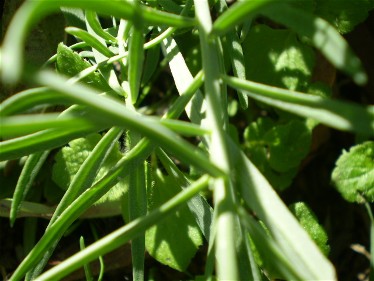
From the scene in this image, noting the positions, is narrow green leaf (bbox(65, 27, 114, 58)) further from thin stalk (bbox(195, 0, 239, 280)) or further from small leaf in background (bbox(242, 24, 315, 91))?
small leaf in background (bbox(242, 24, 315, 91))

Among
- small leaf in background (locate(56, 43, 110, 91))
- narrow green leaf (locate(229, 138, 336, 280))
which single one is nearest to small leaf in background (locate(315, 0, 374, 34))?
small leaf in background (locate(56, 43, 110, 91))

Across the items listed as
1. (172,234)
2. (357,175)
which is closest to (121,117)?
(172,234)

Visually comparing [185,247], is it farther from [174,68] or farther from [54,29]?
[54,29]

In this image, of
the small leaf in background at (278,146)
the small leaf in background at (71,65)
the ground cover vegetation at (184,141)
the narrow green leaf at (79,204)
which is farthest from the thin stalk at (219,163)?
the small leaf in background at (278,146)

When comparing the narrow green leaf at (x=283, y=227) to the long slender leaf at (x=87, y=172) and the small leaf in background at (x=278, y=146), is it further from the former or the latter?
the small leaf in background at (x=278, y=146)

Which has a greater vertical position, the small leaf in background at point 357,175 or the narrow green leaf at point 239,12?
the narrow green leaf at point 239,12

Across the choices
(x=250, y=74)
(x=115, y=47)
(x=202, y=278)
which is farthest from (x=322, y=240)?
(x=115, y=47)
